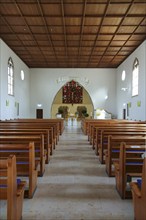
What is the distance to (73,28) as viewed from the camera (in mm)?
11430

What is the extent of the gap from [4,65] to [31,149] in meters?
11.2

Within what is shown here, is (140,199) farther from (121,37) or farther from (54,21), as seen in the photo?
(121,37)

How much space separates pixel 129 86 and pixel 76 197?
1437 centimetres

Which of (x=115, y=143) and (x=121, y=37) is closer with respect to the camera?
(x=115, y=143)

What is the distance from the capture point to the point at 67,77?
68.6ft

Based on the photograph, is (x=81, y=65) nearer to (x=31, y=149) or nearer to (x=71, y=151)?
(x=71, y=151)

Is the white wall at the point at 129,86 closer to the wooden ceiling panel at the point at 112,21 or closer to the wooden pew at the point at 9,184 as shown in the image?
the wooden ceiling panel at the point at 112,21

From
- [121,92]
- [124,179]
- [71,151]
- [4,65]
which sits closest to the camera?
[124,179]

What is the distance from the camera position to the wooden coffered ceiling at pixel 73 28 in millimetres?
8984

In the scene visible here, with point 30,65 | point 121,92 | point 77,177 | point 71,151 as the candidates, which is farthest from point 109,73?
point 77,177

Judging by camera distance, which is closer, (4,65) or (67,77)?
(4,65)

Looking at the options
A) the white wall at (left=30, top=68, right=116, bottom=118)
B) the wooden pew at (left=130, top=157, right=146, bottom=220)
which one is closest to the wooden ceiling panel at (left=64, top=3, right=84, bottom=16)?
the wooden pew at (left=130, top=157, right=146, bottom=220)

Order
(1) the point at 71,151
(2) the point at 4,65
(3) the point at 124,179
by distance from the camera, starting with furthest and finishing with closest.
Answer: (2) the point at 4,65 < (1) the point at 71,151 < (3) the point at 124,179

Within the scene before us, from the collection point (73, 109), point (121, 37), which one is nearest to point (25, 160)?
point (121, 37)
